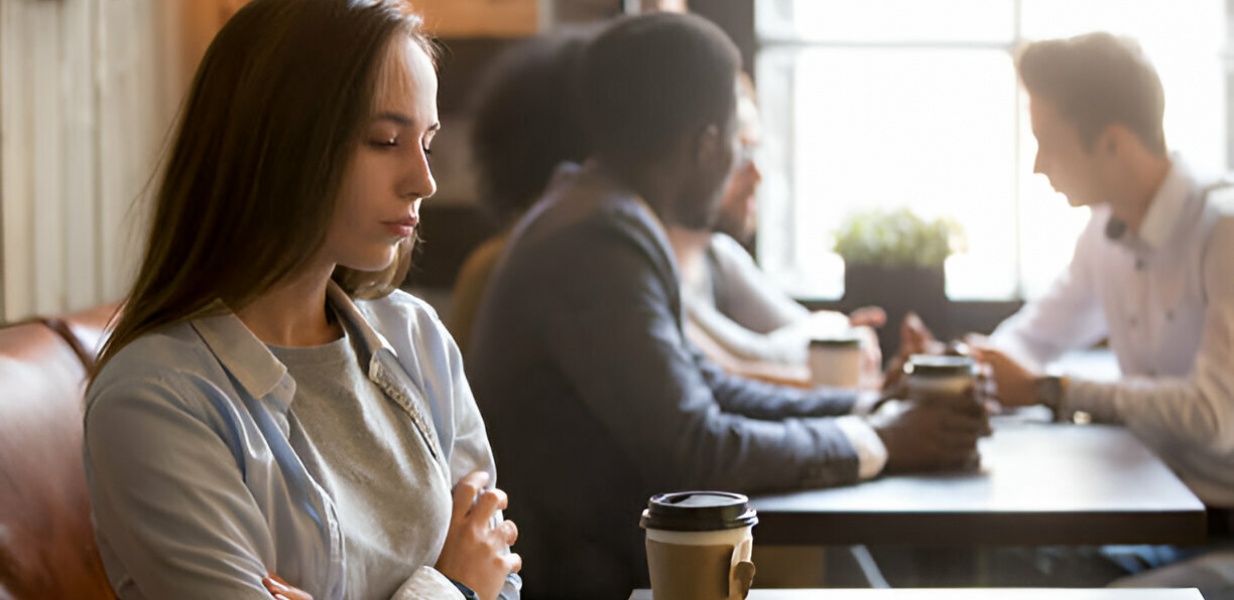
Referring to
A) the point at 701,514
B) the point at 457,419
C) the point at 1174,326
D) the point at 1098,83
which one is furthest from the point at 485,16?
the point at 701,514

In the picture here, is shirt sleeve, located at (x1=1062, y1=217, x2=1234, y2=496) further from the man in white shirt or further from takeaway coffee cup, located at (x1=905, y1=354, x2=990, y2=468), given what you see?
takeaway coffee cup, located at (x1=905, y1=354, x2=990, y2=468)

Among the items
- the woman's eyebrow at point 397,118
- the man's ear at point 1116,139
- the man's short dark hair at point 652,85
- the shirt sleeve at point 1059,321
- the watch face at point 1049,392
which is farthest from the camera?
the shirt sleeve at point 1059,321

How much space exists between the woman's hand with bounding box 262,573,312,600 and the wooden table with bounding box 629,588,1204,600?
37cm

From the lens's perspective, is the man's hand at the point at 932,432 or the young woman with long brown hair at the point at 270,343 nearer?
the young woman with long brown hair at the point at 270,343

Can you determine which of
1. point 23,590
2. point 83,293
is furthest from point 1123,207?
point 23,590

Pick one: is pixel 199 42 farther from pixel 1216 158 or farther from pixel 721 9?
pixel 1216 158

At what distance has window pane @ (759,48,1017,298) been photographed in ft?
11.9

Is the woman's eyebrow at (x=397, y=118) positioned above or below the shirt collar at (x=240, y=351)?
above

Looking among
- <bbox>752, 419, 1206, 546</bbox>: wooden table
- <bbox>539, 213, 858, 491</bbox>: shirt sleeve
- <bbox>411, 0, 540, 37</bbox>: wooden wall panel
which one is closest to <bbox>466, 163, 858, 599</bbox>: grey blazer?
<bbox>539, 213, 858, 491</bbox>: shirt sleeve

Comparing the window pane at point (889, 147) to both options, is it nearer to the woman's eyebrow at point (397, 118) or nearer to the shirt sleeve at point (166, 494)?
the woman's eyebrow at point (397, 118)

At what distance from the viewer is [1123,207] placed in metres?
2.57

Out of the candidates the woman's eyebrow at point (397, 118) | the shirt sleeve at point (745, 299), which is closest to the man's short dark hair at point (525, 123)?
the shirt sleeve at point (745, 299)

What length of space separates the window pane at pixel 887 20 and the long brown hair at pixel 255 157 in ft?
8.96

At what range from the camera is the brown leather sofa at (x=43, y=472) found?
1121 millimetres
